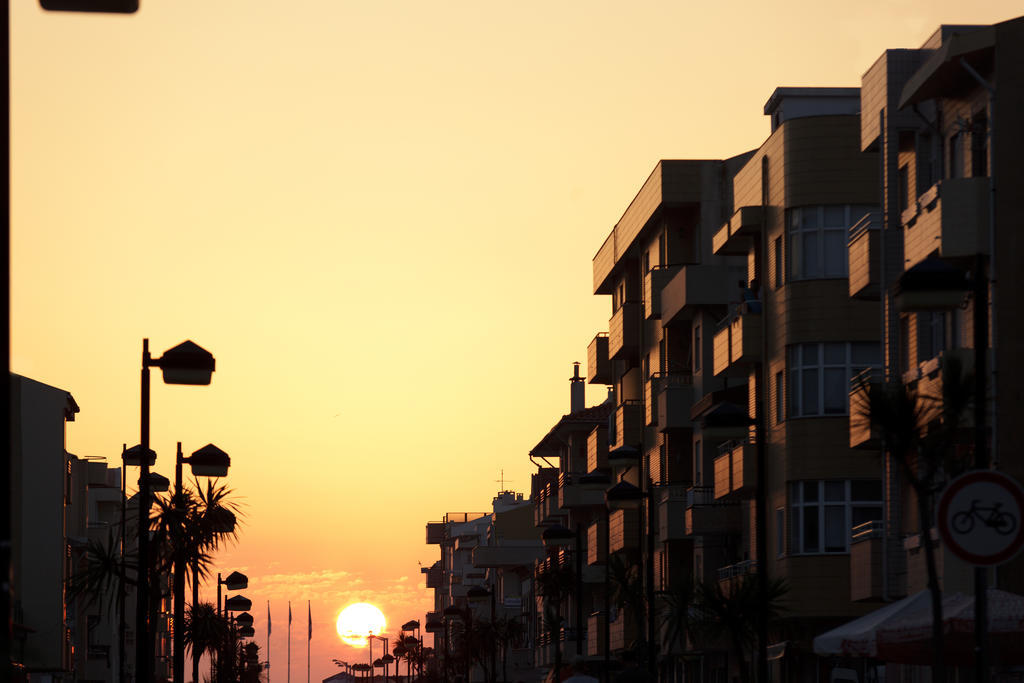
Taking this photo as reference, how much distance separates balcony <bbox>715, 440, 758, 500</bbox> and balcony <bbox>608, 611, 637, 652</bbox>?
49.5 feet

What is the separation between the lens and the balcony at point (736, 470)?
4722 centimetres

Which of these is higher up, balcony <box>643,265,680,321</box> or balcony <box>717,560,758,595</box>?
balcony <box>643,265,680,321</box>

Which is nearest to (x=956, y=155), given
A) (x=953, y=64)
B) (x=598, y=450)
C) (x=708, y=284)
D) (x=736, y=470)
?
(x=953, y=64)

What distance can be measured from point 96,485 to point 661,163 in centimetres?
5962

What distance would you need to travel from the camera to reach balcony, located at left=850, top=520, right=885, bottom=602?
3684cm

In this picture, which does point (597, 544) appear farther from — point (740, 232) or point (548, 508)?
point (740, 232)

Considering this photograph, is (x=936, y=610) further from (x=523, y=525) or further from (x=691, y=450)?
(x=523, y=525)

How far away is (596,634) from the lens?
237ft

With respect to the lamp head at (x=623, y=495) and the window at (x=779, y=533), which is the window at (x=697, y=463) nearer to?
the window at (x=779, y=533)

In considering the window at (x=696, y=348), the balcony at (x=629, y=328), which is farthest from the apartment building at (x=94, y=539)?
the window at (x=696, y=348)

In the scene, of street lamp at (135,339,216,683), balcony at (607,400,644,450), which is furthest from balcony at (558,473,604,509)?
street lamp at (135,339,216,683)

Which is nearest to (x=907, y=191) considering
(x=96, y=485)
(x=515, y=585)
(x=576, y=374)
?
(x=576, y=374)

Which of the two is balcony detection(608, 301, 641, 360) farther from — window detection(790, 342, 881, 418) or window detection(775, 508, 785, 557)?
window detection(790, 342, 881, 418)

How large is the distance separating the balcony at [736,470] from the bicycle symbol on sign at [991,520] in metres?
34.3
